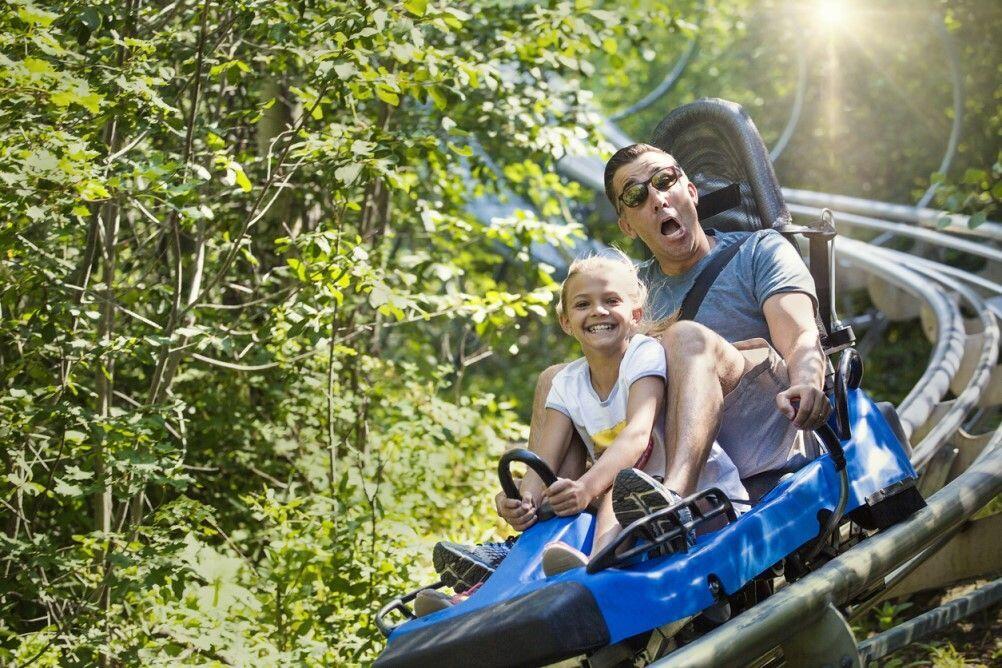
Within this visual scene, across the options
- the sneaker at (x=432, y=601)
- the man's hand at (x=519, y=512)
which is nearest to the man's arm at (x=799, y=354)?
the man's hand at (x=519, y=512)

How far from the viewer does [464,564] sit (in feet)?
9.23

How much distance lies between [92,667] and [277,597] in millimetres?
835

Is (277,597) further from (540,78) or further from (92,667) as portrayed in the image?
(540,78)

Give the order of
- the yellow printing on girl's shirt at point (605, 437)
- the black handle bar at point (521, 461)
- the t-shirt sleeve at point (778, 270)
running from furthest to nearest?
the t-shirt sleeve at point (778, 270) < the yellow printing on girl's shirt at point (605, 437) < the black handle bar at point (521, 461)

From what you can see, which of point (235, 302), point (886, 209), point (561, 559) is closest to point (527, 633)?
point (561, 559)

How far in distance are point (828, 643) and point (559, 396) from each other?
94 centimetres

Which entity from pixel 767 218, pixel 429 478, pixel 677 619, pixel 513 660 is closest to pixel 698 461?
pixel 677 619

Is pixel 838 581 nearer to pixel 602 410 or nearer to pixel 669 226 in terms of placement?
pixel 602 410

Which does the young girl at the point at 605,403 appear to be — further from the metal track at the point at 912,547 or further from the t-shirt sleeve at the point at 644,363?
the metal track at the point at 912,547

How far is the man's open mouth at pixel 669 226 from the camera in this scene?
3.46 meters


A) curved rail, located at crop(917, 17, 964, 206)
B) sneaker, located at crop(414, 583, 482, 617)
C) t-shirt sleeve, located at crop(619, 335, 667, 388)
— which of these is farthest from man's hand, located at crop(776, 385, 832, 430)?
curved rail, located at crop(917, 17, 964, 206)

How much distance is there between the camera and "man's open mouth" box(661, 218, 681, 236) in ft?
11.3

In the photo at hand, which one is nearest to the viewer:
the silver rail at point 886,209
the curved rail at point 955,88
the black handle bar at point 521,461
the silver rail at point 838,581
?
the silver rail at point 838,581

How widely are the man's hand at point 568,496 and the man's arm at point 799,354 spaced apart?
0.56 metres
